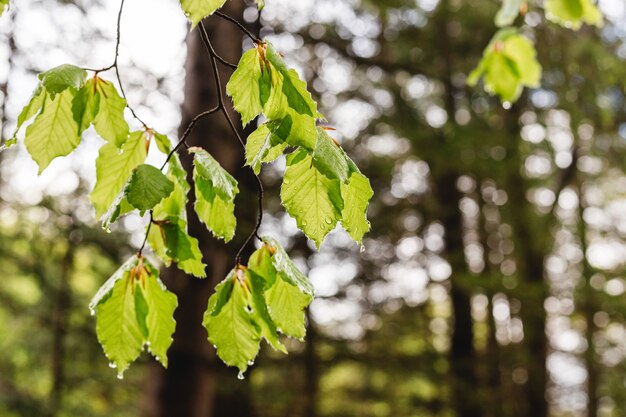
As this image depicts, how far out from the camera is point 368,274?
29.7 ft

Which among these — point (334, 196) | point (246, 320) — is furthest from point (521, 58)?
point (246, 320)

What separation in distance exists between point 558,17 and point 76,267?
8047 millimetres

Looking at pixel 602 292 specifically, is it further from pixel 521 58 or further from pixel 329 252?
pixel 521 58

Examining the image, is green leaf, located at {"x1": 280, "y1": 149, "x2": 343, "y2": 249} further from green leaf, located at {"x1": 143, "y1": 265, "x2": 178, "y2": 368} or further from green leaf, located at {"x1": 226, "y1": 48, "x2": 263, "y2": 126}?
green leaf, located at {"x1": 143, "y1": 265, "x2": 178, "y2": 368}

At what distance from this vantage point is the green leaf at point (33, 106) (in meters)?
1.01

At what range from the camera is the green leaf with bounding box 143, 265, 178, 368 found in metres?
1.15

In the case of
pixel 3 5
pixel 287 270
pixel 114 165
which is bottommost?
pixel 287 270

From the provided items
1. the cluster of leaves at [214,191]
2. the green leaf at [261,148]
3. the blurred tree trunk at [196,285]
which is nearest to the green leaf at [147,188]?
the cluster of leaves at [214,191]

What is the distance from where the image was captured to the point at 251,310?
44.6 inches

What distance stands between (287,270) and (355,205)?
0.20 metres

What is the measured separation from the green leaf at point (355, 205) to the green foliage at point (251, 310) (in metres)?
0.17

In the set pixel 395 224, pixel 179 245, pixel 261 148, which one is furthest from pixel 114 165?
pixel 395 224

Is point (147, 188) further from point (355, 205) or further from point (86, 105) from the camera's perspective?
point (355, 205)

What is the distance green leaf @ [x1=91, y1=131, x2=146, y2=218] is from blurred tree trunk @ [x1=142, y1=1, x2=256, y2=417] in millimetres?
1903
